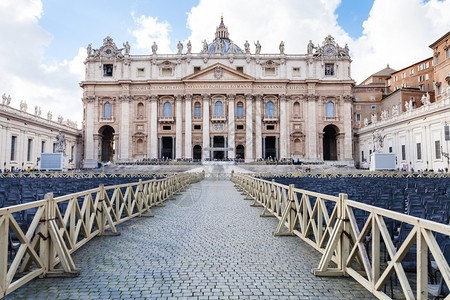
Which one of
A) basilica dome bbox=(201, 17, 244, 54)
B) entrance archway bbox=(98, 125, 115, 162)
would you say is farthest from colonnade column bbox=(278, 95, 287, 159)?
entrance archway bbox=(98, 125, 115, 162)

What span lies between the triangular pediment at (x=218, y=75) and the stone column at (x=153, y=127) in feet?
24.0

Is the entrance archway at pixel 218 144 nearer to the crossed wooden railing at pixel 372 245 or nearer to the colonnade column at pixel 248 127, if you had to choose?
the colonnade column at pixel 248 127

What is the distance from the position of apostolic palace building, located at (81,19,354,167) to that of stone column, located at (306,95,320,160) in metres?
0.18

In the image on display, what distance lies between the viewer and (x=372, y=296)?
423 centimetres

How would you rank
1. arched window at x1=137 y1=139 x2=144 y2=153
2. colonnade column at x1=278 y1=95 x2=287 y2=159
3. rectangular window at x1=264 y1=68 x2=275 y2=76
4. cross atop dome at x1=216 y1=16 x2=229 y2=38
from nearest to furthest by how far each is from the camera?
colonnade column at x1=278 y1=95 x2=287 y2=159 → arched window at x1=137 y1=139 x2=144 y2=153 → rectangular window at x1=264 y1=68 x2=275 y2=76 → cross atop dome at x1=216 y1=16 x2=229 y2=38

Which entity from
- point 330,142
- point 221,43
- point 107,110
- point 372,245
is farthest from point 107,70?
point 372,245

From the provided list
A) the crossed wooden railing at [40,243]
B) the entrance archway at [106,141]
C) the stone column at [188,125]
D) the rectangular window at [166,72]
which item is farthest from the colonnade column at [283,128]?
the crossed wooden railing at [40,243]

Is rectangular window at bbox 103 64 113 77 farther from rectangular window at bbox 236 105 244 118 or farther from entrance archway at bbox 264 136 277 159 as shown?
entrance archway at bbox 264 136 277 159

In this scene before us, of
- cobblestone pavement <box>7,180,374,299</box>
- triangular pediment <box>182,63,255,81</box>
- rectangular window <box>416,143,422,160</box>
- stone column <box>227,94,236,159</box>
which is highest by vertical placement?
triangular pediment <box>182,63,255,81</box>

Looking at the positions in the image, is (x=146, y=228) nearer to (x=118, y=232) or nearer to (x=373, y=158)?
(x=118, y=232)

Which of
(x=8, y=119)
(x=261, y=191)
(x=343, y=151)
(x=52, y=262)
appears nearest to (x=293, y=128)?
(x=343, y=151)

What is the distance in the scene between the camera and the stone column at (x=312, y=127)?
193 feet

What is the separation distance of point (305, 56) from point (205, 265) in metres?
61.5

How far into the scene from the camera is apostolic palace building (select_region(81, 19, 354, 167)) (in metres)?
59.3
